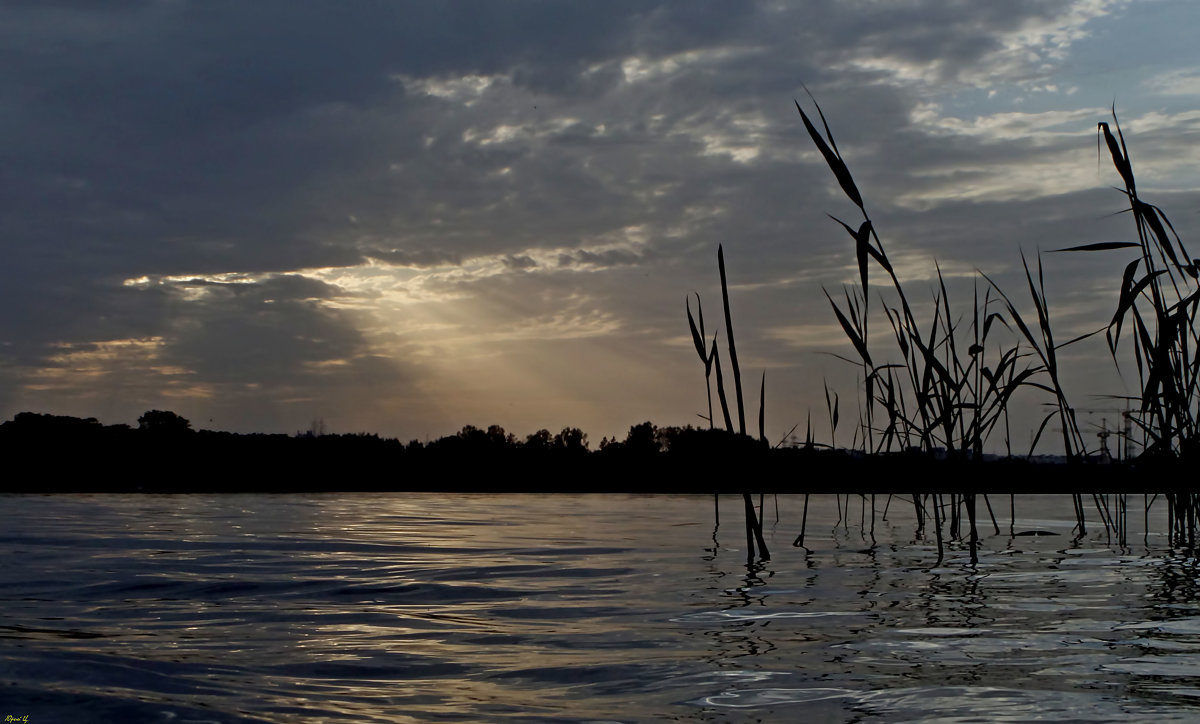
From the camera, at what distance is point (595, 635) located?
3697 millimetres

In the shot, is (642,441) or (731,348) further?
(642,441)

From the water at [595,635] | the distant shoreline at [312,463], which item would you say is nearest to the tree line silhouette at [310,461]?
the distant shoreline at [312,463]

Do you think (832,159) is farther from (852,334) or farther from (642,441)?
(642,441)

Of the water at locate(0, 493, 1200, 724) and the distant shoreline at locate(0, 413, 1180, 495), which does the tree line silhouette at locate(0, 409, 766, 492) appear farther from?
the water at locate(0, 493, 1200, 724)

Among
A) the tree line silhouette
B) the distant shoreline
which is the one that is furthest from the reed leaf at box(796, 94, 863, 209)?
the tree line silhouette

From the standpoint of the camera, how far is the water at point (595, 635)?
2498 millimetres

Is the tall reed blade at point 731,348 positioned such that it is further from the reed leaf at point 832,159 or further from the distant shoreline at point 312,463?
the distant shoreline at point 312,463

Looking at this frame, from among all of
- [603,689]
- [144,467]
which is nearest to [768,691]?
[603,689]

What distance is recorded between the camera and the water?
2.50 metres

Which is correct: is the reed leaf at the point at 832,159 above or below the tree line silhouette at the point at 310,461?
above

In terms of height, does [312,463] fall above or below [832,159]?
below

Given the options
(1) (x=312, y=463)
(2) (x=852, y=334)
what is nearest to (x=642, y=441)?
(1) (x=312, y=463)

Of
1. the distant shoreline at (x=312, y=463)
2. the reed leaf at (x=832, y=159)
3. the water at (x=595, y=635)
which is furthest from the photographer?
the distant shoreline at (x=312, y=463)

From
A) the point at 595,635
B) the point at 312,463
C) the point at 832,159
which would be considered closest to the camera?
the point at 595,635
